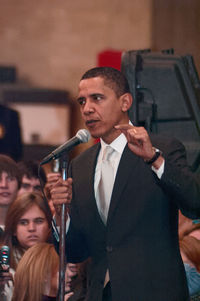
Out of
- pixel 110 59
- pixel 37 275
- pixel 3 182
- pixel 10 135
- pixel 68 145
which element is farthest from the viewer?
pixel 110 59

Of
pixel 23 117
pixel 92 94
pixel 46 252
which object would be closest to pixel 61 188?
pixel 92 94

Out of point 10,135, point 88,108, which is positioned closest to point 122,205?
point 88,108

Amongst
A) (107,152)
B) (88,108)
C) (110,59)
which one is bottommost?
(107,152)

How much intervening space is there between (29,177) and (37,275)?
54cm

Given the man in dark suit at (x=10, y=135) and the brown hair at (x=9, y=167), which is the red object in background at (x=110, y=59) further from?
the brown hair at (x=9, y=167)

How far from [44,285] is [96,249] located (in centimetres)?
65

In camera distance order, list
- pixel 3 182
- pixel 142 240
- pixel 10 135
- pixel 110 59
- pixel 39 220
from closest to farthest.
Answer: pixel 142 240 → pixel 39 220 → pixel 3 182 → pixel 10 135 → pixel 110 59

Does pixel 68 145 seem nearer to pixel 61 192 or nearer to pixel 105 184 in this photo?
pixel 61 192

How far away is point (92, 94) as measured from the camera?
1.78 m

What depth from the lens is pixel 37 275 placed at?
2.38 metres

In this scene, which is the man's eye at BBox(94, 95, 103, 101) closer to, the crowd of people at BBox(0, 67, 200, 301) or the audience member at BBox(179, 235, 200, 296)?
the crowd of people at BBox(0, 67, 200, 301)

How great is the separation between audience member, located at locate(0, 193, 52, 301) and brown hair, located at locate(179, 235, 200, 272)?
0.66 m

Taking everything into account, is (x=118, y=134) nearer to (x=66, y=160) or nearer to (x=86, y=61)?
(x=66, y=160)

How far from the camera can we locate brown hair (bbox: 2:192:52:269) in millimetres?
2445
